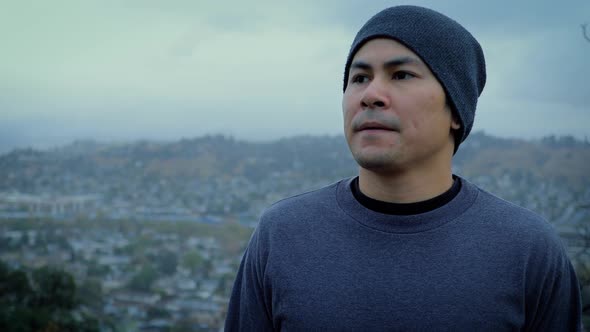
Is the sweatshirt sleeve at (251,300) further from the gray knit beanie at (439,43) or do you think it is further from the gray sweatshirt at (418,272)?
the gray knit beanie at (439,43)

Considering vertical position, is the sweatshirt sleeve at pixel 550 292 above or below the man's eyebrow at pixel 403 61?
below

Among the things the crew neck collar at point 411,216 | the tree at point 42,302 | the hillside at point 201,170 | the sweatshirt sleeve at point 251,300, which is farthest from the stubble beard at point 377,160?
the hillside at point 201,170

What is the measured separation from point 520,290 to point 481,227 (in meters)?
0.16

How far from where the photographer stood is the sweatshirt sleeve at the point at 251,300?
141 cm

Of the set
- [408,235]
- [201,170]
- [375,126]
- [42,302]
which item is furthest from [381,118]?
[201,170]

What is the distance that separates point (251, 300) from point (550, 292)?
701 mm

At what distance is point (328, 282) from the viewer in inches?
50.8

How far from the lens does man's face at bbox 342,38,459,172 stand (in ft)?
4.33

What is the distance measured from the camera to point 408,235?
1.31 metres

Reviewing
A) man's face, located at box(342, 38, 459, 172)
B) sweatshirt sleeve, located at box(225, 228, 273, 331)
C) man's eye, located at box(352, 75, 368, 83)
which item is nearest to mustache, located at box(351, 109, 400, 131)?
man's face, located at box(342, 38, 459, 172)

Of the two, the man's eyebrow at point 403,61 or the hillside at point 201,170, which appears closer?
the man's eyebrow at point 403,61

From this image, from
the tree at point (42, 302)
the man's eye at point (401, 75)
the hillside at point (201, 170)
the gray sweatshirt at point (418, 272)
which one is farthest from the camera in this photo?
the hillside at point (201, 170)

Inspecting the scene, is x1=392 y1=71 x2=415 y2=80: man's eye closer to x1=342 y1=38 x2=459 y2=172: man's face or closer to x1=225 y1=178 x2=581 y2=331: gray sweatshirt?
x1=342 y1=38 x2=459 y2=172: man's face

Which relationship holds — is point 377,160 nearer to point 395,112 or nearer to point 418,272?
point 395,112
